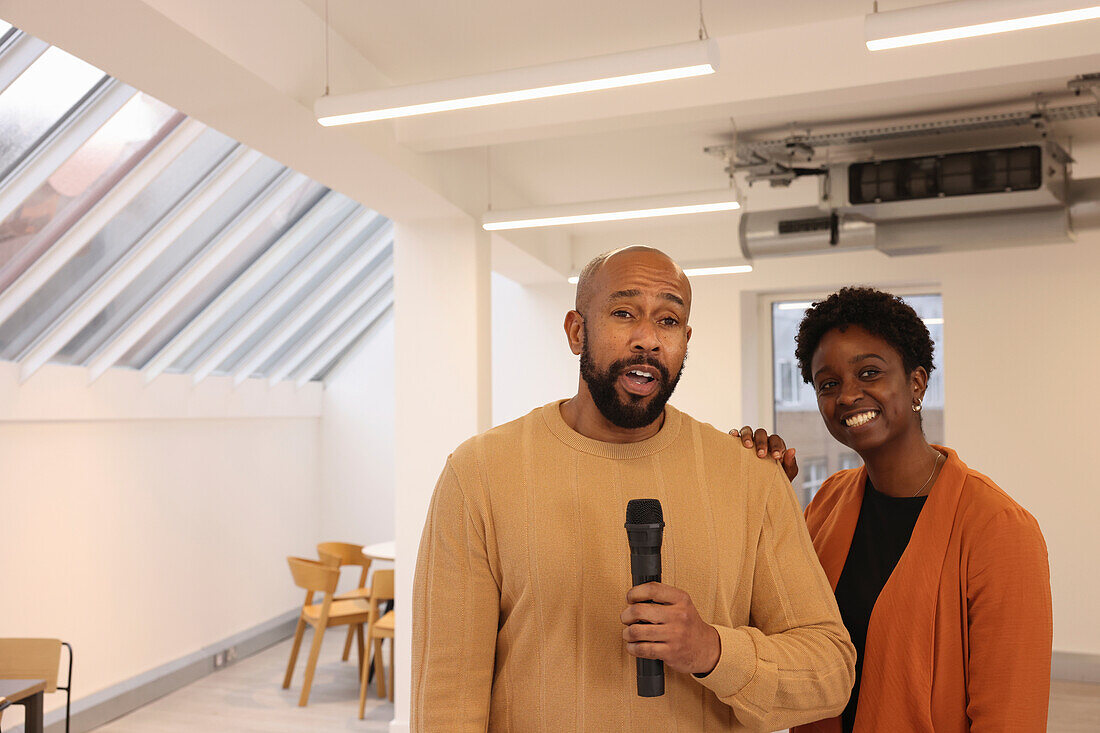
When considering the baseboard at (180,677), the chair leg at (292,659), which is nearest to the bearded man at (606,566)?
the baseboard at (180,677)

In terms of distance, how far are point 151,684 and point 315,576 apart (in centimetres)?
122

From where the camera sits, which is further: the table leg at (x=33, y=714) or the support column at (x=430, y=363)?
the support column at (x=430, y=363)

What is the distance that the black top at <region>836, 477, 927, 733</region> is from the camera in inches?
63.5

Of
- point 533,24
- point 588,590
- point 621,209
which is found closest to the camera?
point 588,590

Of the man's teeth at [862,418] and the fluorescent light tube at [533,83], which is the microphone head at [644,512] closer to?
the man's teeth at [862,418]

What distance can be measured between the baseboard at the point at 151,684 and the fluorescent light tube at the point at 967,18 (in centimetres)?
498

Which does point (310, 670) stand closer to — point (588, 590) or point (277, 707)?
point (277, 707)

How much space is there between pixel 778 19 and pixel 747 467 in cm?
264

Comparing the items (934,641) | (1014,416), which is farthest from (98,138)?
(1014,416)

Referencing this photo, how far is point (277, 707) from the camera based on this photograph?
5480 millimetres

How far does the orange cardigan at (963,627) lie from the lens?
1472mm

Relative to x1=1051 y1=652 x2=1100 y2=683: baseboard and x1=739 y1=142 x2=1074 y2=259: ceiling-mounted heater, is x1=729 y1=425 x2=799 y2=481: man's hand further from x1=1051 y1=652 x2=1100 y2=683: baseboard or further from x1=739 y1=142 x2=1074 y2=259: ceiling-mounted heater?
x1=1051 y1=652 x2=1100 y2=683: baseboard

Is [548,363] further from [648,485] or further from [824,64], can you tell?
[648,485]

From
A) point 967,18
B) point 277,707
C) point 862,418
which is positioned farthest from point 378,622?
point 967,18
